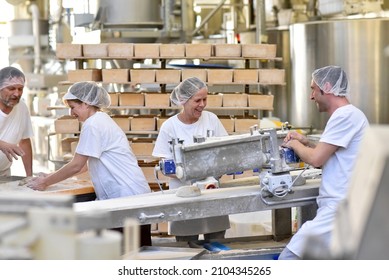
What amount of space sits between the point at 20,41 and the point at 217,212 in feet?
36.1

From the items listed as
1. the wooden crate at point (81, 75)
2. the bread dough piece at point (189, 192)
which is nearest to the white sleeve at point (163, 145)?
the bread dough piece at point (189, 192)

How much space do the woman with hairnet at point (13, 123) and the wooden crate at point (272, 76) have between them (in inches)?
70.2

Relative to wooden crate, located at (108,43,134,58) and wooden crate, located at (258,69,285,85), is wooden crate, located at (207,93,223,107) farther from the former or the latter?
wooden crate, located at (108,43,134,58)

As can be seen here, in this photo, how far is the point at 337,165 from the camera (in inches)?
152

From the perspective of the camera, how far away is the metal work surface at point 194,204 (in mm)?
3791

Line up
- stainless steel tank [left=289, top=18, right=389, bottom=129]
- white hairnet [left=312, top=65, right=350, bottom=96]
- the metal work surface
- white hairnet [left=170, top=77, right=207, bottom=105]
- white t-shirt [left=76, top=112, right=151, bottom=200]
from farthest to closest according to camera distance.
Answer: stainless steel tank [left=289, top=18, right=389, bottom=129]
white hairnet [left=170, top=77, right=207, bottom=105]
white t-shirt [left=76, top=112, right=151, bottom=200]
white hairnet [left=312, top=65, right=350, bottom=96]
the metal work surface

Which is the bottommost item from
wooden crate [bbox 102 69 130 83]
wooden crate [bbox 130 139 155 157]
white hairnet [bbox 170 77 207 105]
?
wooden crate [bbox 130 139 155 157]

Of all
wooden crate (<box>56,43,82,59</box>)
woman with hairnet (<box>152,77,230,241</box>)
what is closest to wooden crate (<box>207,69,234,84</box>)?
wooden crate (<box>56,43,82,59</box>)

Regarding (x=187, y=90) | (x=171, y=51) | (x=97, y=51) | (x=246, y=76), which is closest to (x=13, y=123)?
(x=97, y=51)

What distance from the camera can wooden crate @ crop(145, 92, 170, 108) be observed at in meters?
6.35

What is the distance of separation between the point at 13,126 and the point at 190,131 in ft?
4.14

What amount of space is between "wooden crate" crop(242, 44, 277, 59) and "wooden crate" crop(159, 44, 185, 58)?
468 mm

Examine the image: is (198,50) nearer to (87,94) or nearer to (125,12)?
(87,94)
